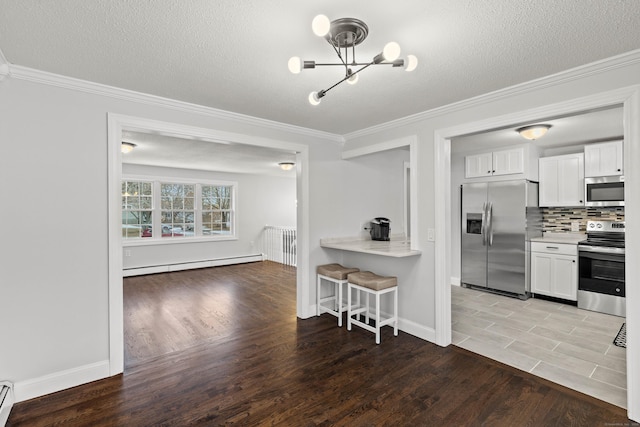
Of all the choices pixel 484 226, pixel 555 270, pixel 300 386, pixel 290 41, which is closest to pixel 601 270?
pixel 555 270

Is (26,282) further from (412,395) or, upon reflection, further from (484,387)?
(484,387)

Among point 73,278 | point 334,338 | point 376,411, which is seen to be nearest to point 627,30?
point 376,411

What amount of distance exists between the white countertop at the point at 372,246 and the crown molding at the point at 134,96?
1.41 meters

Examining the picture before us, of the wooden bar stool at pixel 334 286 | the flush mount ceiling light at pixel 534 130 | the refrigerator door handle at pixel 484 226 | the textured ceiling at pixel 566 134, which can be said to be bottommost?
the wooden bar stool at pixel 334 286

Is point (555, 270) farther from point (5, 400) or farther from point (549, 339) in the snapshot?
point (5, 400)

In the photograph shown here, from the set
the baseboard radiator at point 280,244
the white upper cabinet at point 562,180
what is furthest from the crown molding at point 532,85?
the baseboard radiator at point 280,244

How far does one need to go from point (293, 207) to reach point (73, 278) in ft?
22.7

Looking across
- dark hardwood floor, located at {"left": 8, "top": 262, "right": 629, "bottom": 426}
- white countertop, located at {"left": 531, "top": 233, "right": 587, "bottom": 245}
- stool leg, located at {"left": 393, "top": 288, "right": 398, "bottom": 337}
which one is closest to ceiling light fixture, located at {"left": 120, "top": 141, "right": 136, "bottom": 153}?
dark hardwood floor, located at {"left": 8, "top": 262, "right": 629, "bottom": 426}

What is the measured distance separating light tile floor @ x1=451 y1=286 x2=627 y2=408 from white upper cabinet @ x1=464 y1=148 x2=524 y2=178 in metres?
1.92

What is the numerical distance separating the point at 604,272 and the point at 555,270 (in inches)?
20.3

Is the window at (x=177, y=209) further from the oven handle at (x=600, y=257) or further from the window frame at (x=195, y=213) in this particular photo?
the oven handle at (x=600, y=257)

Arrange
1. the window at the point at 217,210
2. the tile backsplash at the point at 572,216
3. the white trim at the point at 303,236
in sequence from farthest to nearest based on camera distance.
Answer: the window at the point at 217,210 → the tile backsplash at the point at 572,216 → the white trim at the point at 303,236

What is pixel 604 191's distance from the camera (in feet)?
13.9

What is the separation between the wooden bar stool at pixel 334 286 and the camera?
12.1 ft
